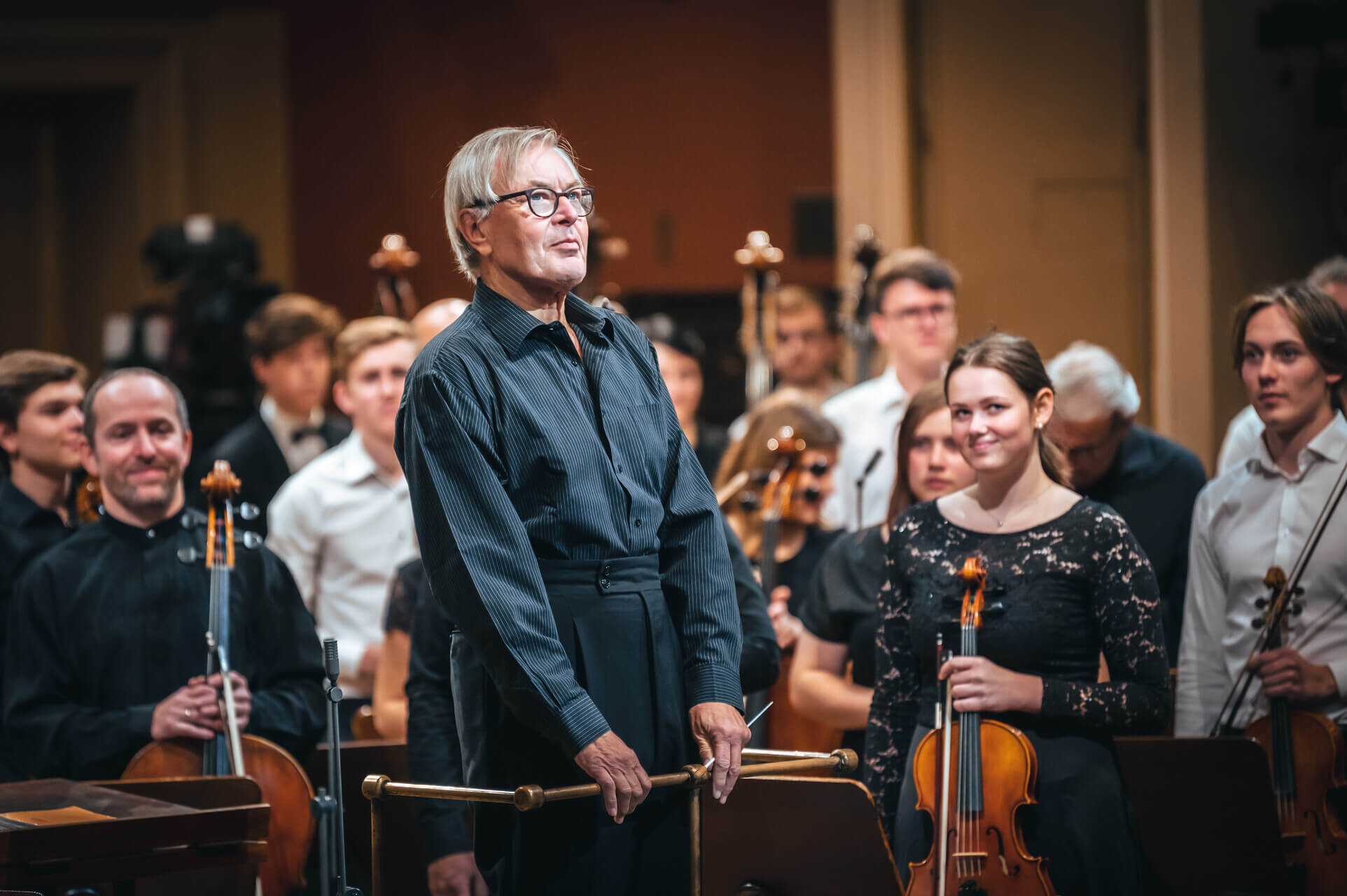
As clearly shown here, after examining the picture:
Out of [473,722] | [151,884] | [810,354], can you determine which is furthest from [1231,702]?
[810,354]

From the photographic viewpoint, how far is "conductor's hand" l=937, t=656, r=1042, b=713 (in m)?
2.47

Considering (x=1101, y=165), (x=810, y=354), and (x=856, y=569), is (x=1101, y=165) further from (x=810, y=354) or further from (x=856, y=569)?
(x=856, y=569)

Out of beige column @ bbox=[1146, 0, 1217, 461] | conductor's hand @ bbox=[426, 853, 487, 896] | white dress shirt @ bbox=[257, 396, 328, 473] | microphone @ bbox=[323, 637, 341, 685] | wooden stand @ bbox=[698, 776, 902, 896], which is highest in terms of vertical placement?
beige column @ bbox=[1146, 0, 1217, 461]

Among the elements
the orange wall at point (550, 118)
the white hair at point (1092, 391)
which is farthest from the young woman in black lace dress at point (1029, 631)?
the orange wall at point (550, 118)

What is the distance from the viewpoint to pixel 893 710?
8.93 ft

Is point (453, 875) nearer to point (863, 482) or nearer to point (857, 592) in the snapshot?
point (857, 592)

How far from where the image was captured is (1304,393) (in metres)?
3.12

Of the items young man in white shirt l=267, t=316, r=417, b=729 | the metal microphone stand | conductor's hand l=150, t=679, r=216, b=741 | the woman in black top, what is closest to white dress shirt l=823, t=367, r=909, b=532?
the woman in black top

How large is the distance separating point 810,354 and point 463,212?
11.6ft

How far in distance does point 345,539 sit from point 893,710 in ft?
6.25

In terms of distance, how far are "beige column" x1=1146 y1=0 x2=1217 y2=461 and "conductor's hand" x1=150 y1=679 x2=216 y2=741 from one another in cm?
387

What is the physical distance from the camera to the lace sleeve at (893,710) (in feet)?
8.89

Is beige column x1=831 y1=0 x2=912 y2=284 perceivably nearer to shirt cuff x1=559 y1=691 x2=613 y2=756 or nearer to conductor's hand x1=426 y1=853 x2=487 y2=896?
conductor's hand x1=426 y1=853 x2=487 y2=896

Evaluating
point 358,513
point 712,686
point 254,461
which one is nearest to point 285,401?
point 254,461
